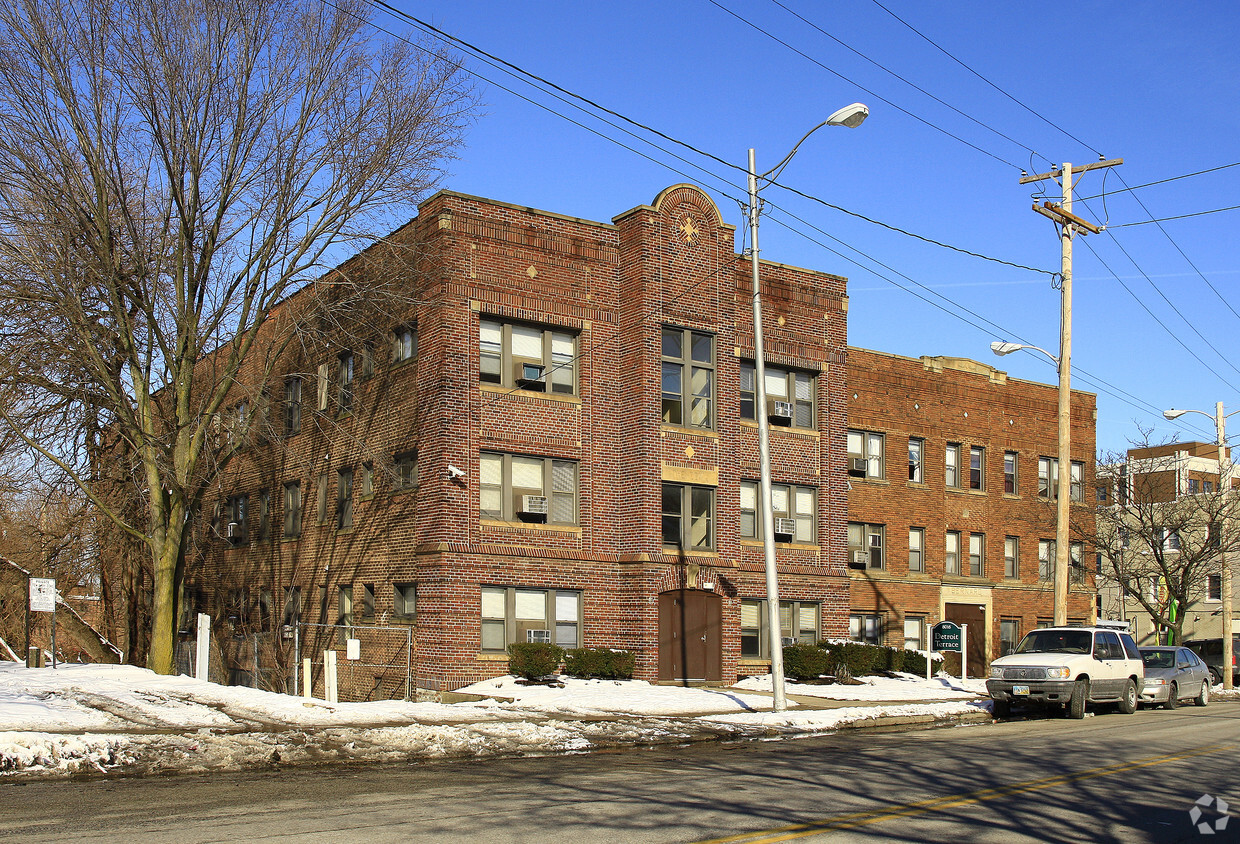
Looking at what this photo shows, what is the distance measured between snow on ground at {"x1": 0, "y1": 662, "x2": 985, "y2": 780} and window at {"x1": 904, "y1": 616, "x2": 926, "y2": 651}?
10653 mm

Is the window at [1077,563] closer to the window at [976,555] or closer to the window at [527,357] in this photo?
the window at [976,555]

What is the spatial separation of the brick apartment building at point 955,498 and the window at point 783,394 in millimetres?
4498

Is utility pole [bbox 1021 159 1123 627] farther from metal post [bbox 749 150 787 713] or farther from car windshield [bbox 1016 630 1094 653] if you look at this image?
metal post [bbox 749 150 787 713]

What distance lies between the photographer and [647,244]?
28000mm

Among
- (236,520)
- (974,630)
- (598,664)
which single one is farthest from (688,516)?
(236,520)

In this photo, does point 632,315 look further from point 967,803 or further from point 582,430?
point 967,803

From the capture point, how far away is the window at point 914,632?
3600cm

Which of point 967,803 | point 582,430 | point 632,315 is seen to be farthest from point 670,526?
point 967,803

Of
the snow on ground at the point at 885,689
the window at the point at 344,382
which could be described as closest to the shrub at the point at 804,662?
the snow on ground at the point at 885,689

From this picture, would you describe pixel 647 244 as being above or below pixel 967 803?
above

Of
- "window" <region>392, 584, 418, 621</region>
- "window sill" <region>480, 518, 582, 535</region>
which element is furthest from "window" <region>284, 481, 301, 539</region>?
"window sill" <region>480, 518, 582, 535</region>

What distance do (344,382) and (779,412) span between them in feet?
37.3

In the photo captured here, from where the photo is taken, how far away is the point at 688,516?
28.1 m

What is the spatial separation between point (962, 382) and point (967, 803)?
94.9 feet
